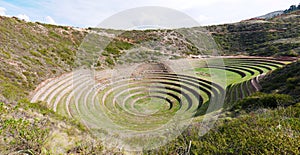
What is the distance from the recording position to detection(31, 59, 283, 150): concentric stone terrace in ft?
33.1

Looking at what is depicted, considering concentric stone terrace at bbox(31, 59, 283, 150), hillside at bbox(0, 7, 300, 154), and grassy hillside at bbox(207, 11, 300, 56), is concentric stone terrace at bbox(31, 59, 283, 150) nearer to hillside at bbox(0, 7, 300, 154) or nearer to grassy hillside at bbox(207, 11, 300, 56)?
hillside at bbox(0, 7, 300, 154)

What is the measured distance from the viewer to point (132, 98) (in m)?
15.6

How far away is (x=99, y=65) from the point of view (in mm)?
20578

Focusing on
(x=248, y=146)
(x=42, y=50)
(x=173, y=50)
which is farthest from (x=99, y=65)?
(x=173, y=50)

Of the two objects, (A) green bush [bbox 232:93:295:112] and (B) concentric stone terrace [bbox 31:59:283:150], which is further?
(B) concentric stone terrace [bbox 31:59:283:150]

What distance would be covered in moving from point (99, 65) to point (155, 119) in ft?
38.1

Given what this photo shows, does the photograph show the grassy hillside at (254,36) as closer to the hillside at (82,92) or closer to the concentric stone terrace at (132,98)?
the hillside at (82,92)

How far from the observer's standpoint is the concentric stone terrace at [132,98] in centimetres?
1009

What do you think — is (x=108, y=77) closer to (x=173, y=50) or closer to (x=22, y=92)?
(x=22, y=92)

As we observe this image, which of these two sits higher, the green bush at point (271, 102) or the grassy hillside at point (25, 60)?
the grassy hillside at point (25, 60)

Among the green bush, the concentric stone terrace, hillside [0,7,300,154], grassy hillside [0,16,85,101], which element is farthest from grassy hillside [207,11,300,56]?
grassy hillside [0,16,85,101]

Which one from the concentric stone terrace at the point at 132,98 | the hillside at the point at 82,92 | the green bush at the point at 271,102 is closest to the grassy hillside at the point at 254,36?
the hillside at the point at 82,92

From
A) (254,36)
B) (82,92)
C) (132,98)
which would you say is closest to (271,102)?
(132,98)

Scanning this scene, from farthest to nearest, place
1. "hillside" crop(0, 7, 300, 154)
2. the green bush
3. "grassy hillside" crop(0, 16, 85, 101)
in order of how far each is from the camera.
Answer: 1. "grassy hillside" crop(0, 16, 85, 101)
2. the green bush
3. "hillside" crop(0, 7, 300, 154)
